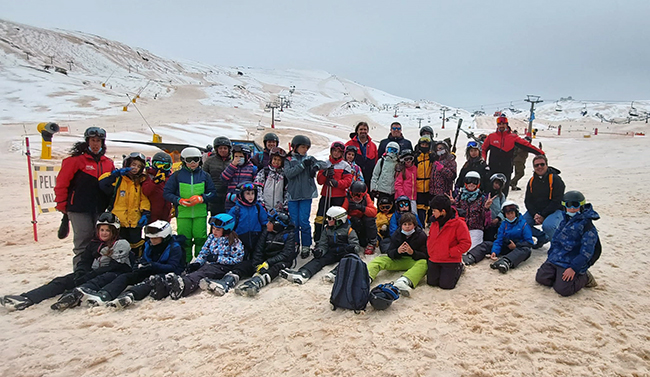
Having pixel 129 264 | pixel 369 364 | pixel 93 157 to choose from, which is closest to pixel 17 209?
pixel 93 157

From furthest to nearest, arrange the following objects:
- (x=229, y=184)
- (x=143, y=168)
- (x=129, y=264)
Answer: (x=229, y=184)
(x=143, y=168)
(x=129, y=264)

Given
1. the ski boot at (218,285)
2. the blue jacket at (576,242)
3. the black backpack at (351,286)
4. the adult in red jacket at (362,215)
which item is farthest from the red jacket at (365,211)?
the blue jacket at (576,242)

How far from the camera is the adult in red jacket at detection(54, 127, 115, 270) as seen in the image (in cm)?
459

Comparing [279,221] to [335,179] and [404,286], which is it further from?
[404,286]

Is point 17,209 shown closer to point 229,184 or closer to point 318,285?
point 229,184

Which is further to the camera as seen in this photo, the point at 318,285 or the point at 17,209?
the point at 17,209

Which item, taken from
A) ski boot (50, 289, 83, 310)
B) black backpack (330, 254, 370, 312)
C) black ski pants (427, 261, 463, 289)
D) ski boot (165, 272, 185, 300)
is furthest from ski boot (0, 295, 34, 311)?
black ski pants (427, 261, 463, 289)

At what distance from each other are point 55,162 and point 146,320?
51.6ft

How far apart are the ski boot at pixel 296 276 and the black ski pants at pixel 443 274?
155 centimetres

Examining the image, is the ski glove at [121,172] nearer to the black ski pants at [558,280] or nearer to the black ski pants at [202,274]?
the black ski pants at [202,274]

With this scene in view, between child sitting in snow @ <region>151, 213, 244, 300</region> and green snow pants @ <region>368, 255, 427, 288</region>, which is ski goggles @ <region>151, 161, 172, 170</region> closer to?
child sitting in snow @ <region>151, 213, 244, 300</region>

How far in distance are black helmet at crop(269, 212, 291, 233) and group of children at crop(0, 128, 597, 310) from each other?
1 cm

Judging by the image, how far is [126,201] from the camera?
4.77 metres

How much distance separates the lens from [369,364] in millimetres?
2797
